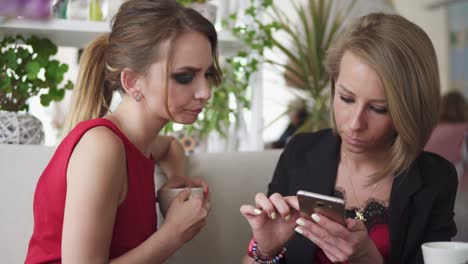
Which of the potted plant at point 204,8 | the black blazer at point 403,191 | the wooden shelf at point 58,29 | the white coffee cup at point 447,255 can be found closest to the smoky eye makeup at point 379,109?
the black blazer at point 403,191

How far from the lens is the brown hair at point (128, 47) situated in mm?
1517

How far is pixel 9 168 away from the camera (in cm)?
162

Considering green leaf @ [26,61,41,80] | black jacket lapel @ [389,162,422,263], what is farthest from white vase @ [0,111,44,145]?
black jacket lapel @ [389,162,422,263]

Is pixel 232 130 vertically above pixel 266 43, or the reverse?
pixel 266 43

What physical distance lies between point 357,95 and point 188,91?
40 centimetres

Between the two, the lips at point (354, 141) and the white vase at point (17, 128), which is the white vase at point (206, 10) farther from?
the lips at point (354, 141)

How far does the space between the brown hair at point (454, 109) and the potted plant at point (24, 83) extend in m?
Answer: 3.76

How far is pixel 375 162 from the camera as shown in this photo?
180 cm

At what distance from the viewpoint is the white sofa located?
162 centimetres

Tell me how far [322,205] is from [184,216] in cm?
40

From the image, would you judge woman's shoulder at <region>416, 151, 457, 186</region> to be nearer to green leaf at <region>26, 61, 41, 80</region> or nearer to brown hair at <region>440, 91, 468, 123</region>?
green leaf at <region>26, 61, 41, 80</region>

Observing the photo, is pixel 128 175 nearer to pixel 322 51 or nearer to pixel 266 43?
pixel 266 43

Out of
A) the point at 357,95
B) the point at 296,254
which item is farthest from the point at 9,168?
the point at 357,95

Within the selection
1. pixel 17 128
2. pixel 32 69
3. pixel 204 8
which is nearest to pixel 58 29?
pixel 32 69
